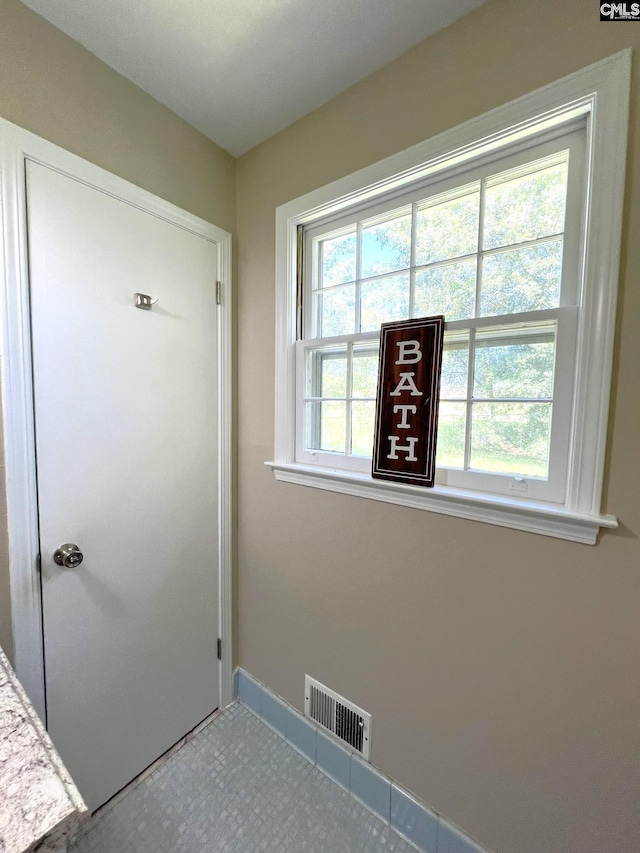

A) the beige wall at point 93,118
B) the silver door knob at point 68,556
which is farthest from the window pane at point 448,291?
the silver door knob at point 68,556

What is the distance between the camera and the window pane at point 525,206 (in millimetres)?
936

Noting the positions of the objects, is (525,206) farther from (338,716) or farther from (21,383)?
(338,716)

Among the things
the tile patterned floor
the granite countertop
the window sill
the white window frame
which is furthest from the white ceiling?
the tile patterned floor

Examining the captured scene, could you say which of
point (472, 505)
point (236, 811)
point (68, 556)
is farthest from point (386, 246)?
point (236, 811)

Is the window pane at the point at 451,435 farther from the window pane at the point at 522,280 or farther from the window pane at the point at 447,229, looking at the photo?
the window pane at the point at 447,229

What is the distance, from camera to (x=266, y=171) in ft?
4.80

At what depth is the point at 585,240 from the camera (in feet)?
2.75

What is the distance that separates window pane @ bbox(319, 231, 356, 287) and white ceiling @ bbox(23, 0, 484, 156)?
49 cm

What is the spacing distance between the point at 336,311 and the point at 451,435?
Result: 664 millimetres

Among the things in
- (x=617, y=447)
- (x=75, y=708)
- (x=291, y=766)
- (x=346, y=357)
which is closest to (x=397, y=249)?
(x=346, y=357)

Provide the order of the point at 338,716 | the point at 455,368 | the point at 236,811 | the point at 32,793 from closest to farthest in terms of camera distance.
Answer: the point at 32,793
the point at 455,368
the point at 236,811
the point at 338,716

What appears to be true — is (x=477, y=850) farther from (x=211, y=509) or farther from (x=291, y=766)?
(x=211, y=509)

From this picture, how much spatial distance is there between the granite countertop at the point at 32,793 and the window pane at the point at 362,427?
1035 mm
